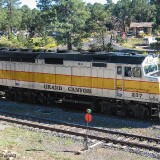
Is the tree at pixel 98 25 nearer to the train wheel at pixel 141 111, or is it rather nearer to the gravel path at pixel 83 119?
the gravel path at pixel 83 119

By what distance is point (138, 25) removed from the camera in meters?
103

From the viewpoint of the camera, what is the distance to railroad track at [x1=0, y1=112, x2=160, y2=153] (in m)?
16.4

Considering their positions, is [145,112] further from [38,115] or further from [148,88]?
[38,115]

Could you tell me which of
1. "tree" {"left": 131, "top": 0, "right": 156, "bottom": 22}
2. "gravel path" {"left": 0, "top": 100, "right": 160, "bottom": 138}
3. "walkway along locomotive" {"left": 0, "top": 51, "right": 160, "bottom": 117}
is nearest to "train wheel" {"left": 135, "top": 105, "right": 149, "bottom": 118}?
"walkway along locomotive" {"left": 0, "top": 51, "right": 160, "bottom": 117}

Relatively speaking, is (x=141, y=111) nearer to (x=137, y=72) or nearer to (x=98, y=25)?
(x=137, y=72)

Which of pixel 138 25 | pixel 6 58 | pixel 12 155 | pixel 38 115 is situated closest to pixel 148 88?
pixel 38 115

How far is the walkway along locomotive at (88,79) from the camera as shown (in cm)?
2031

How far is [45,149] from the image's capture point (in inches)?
628

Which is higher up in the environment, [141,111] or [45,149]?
[141,111]

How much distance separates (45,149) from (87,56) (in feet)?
26.5

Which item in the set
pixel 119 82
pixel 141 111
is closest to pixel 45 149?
Answer: pixel 119 82

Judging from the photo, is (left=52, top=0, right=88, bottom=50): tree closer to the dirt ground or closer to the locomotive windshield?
the locomotive windshield

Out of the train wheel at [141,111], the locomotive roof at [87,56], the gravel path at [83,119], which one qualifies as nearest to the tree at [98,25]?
the locomotive roof at [87,56]

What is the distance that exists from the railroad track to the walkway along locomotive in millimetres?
3043
